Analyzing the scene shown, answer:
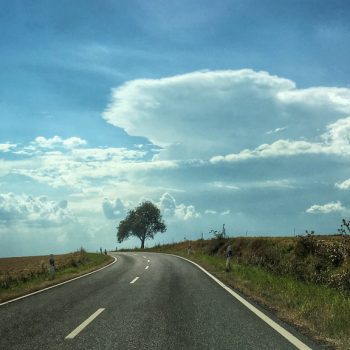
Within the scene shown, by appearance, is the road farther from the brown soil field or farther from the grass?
the brown soil field

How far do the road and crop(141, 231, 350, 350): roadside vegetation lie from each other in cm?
61

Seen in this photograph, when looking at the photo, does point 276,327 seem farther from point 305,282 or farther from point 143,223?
point 143,223

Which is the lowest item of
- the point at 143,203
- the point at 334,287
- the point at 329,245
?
the point at 334,287

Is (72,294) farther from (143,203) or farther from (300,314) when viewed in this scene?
(143,203)

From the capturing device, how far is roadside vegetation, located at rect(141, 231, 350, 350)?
7700 millimetres

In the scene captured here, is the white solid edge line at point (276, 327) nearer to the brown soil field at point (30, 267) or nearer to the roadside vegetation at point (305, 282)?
the roadside vegetation at point (305, 282)

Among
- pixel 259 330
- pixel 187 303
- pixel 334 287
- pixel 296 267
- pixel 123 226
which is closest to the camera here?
pixel 259 330

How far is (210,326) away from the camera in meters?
7.64

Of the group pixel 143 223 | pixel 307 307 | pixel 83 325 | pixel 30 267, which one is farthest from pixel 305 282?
pixel 143 223

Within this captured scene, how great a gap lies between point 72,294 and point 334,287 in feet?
26.5

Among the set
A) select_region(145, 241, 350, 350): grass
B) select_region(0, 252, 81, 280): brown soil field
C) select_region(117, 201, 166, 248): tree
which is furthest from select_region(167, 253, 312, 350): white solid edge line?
select_region(117, 201, 166, 248): tree

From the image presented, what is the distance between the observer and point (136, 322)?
8.12m

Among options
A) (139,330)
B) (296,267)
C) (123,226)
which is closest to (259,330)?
(139,330)

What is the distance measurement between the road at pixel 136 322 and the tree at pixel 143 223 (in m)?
81.9
